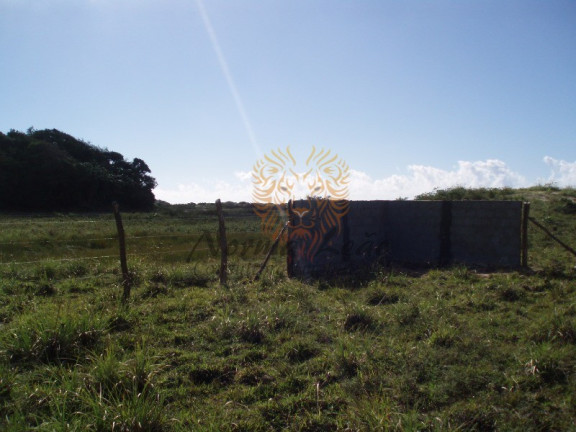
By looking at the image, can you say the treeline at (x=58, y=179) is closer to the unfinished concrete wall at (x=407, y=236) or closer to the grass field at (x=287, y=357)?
the grass field at (x=287, y=357)

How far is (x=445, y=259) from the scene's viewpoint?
9867 mm

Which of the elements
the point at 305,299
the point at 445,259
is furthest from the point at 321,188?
the point at 305,299

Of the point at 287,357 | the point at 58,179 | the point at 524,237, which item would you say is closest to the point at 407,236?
the point at 524,237

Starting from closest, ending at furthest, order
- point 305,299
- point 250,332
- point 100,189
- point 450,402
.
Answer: point 450,402 < point 250,332 < point 305,299 < point 100,189

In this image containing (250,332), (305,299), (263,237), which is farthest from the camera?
(263,237)

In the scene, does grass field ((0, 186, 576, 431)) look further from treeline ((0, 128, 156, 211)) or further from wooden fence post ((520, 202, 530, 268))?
treeline ((0, 128, 156, 211))

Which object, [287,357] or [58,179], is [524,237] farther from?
[58,179]

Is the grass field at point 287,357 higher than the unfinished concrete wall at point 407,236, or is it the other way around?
the unfinished concrete wall at point 407,236

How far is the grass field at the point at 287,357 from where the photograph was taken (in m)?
2.87

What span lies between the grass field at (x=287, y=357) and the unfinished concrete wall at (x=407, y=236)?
6.54 ft

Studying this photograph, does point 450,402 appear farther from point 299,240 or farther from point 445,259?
point 445,259

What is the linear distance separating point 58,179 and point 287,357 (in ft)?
84.6

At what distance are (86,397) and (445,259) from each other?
8.81 metres

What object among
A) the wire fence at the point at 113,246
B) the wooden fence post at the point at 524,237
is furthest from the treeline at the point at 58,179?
the wooden fence post at the point at 524,237
